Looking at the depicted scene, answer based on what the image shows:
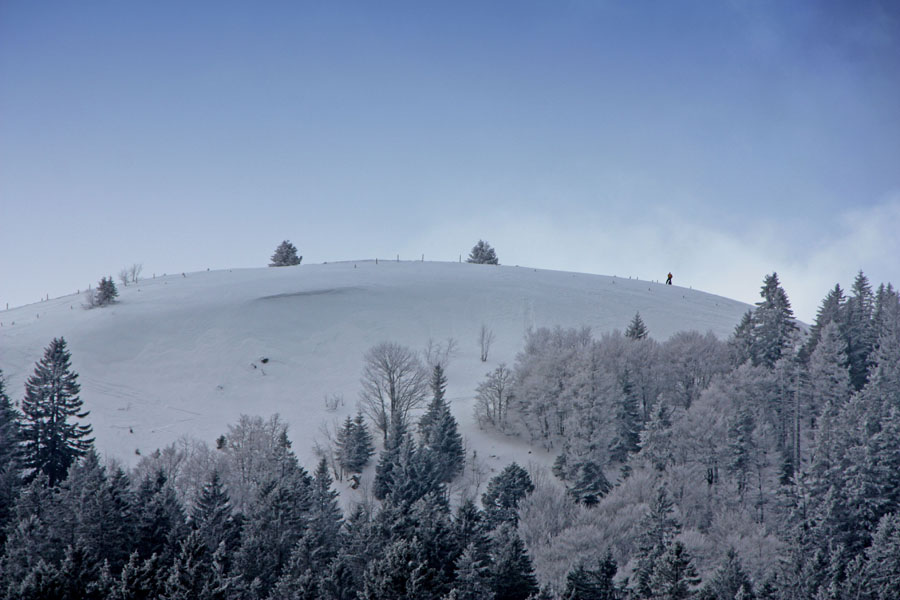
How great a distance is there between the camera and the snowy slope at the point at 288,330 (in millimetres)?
69000

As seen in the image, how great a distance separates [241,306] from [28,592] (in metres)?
71.9

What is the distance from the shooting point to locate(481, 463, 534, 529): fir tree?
4712 cm

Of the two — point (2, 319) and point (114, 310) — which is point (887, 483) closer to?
point (114, 310)

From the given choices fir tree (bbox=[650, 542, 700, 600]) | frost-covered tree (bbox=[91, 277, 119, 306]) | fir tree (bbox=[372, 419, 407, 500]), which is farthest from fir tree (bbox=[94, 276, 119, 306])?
fir tree (bbox=[650, 542, 700, 600])

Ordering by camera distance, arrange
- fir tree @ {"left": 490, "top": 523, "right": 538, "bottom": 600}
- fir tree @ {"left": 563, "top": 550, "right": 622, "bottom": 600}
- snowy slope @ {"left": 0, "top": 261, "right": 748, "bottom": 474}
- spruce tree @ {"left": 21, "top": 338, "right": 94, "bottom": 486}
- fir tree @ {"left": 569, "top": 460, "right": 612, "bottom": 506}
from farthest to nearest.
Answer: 1. snowy slope @ {"left": 0, "top": 261, "right": 748, "bottom": 474}
2. fir tree @ {"left": 569, "top": 460, "right": 612, "bottom": 506}
3. spruce tree @ {"left": 21, "top": 338, "right": 94, "bottom": 486}
4. fir tree @ {"left": 490, "top": 523, "right": 538, "bottom": 600}
5. fir tree @ {"left": 563, "top": 550, "right": 622, "bottom": 600}

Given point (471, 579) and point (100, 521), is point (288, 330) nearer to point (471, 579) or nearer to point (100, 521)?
point (100, 521)

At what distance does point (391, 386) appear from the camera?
69.2 metres

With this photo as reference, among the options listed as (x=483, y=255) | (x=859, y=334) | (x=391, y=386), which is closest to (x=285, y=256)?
(x=483, y=255)

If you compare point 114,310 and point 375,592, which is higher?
point 114,310

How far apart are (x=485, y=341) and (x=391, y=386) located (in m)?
23.1

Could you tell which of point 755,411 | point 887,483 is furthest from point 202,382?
point 887,483

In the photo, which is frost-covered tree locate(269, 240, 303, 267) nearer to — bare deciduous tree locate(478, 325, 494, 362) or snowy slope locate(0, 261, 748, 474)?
snowy slope locate(0, 261, 748, 474)

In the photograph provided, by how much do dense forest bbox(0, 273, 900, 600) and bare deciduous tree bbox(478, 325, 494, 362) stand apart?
10.3m

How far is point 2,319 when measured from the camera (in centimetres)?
9625
